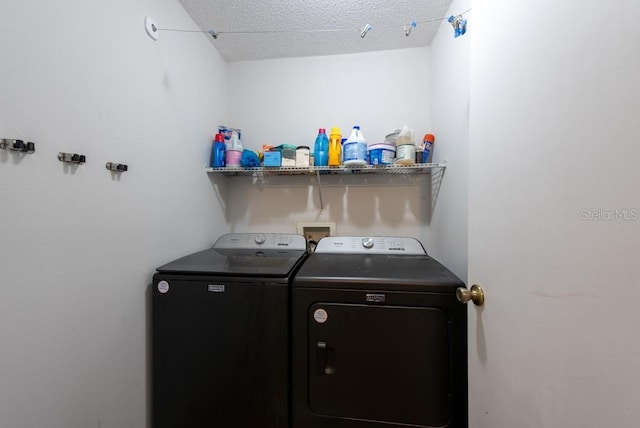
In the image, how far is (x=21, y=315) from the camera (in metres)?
0.67

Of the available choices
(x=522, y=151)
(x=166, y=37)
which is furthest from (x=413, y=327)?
(x=166, y=37)

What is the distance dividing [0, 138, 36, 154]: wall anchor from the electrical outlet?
1383 mm

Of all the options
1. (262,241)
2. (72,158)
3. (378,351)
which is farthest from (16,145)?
(378,351)

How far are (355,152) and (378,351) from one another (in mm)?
1108

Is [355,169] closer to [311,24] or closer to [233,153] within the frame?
[233,153]

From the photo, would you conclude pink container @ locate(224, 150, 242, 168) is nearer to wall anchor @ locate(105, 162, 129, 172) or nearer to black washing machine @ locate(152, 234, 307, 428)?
wall anchor @ locate(105, 162, 129, 172)

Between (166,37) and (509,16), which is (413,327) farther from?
(166,37)

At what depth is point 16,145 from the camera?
639mm

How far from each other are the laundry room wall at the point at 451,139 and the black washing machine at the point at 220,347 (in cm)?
94

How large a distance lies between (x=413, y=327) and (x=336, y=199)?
1078 millimetres

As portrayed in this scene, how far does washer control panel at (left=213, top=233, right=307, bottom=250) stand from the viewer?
163cm

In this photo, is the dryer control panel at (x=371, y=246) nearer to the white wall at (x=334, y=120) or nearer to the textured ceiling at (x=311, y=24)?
the white wall at (x=334, y=120)

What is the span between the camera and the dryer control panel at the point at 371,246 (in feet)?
4.96

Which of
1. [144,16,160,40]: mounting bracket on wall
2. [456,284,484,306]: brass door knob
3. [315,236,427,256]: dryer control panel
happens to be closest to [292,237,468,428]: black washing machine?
[456,284,484,306]: brass door knob
